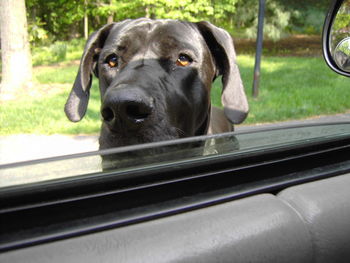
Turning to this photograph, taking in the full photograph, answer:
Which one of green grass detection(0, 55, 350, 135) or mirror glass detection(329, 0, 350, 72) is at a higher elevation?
mirror glass detection(329, 0, 350, 72)

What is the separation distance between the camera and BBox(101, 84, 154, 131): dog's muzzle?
2160 mm

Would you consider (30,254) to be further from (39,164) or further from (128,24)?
(128,24)

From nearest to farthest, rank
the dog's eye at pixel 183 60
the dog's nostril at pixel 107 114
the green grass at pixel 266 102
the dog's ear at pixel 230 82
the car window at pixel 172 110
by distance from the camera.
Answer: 1. the car window at pixel 172 110
2. the dog's nostril at pixel 107 114
3. the dog's eye at pixel 183 60
4. the dog's ear at pixel 230 82
5. the green grass at pixel 266 102

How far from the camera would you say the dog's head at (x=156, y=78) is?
234 centimetres

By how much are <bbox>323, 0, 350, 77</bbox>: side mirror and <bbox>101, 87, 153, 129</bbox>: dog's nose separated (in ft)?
3.57

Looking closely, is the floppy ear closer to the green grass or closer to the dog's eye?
the dog's eye

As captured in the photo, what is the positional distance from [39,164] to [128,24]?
2471 millimetres

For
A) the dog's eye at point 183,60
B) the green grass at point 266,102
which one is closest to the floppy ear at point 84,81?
A: the dog's eye at point 183,60

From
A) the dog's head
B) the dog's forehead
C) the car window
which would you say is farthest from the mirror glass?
the dog's forehead

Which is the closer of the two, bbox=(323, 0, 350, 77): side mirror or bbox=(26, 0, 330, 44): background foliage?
bbox=(323, 0, 350, 77): side mirror

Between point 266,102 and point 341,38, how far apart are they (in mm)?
6900

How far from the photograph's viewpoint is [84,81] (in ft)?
11.4

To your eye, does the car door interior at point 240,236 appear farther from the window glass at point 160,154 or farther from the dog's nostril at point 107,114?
the dog's nostril at point 107,114

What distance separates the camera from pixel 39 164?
1.19 meters
